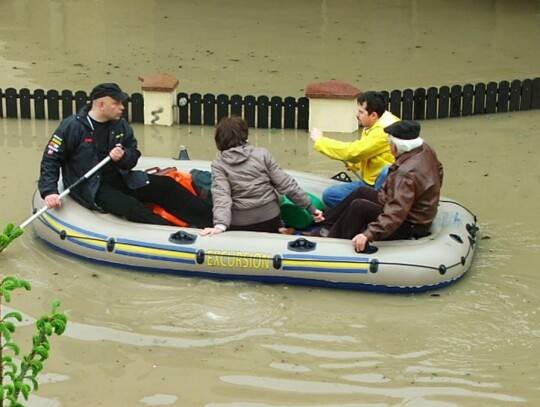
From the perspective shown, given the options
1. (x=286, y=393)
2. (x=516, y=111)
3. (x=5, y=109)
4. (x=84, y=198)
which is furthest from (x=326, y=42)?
(x=286, y=393)

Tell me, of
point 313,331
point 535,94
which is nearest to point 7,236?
point 313,331

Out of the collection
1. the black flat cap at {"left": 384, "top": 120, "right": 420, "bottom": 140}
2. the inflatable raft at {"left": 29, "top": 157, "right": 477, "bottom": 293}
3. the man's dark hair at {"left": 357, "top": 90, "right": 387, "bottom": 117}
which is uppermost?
the man's dark hair at {"left": 357, "top": 90, "right": 387, "bottom": 117}

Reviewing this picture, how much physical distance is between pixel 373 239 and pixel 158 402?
7.90 feet

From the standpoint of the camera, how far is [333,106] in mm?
13047

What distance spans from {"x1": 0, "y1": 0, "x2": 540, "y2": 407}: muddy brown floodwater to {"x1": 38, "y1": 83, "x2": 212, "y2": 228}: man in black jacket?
23.0 inches

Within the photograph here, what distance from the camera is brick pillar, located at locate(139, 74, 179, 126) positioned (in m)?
13.3

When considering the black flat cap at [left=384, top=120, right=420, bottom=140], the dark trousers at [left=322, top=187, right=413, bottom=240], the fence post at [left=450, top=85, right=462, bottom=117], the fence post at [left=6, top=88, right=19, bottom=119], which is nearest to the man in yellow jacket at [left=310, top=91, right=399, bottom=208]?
the dark trousers at [left=322, top=187, right=413, bottom=240]

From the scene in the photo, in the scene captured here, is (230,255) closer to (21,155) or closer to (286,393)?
(286,393)

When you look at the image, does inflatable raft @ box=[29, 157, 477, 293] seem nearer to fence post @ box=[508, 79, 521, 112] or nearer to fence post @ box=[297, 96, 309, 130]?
fence post @ box=[297, 96, 309, 130]

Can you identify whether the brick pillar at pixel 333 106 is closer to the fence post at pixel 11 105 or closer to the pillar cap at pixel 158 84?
the pillar cap at pixel 158 84

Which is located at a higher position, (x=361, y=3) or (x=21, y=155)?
(x=361, y=3)

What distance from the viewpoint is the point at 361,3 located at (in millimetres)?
20766

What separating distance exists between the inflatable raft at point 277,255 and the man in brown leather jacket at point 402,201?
5.3 inches

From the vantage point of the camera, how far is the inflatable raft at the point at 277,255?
8484mm
